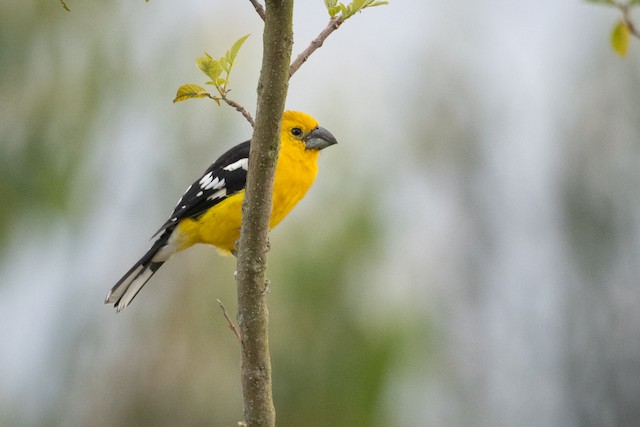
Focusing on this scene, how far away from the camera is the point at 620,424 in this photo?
6.22 meters

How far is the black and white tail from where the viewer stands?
13.3 feet

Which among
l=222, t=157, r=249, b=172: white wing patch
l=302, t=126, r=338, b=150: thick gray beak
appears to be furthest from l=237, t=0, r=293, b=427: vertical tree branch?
l=302, t=126, r=338, b=150: thick gray beak

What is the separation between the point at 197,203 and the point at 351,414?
135cm

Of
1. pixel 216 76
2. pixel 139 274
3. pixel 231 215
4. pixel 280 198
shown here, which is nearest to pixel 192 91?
pixel 216 76

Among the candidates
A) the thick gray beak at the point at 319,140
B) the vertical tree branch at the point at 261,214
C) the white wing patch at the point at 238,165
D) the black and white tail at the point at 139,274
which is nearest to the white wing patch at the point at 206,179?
the white wing patch at the point at 238,165

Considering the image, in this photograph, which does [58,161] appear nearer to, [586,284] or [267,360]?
[267,360]

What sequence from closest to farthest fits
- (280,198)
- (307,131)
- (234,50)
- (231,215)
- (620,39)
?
(620,39) < (234,50) < (280,198) < (231,215) < (307,131)

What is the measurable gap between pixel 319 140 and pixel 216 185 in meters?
0.50

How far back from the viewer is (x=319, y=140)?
4.01 metres

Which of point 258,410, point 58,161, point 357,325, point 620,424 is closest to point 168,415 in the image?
point 357,325

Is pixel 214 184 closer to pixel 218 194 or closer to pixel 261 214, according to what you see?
pixel 218 194

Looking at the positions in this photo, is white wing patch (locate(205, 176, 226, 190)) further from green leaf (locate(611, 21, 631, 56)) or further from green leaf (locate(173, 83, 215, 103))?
green leaf (locate(611, 21, 631, 56))

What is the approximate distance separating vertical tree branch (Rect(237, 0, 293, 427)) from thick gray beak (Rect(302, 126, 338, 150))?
67.6 inches

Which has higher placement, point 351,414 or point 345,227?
point 345,227
